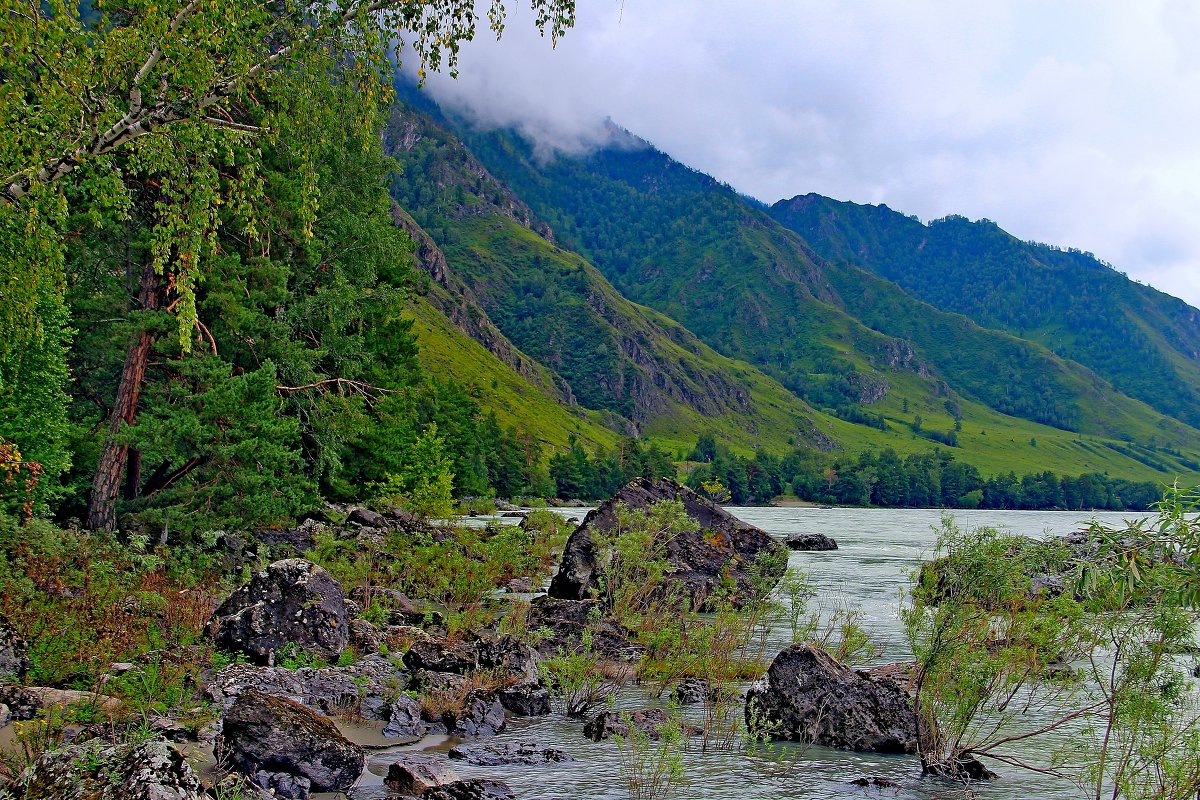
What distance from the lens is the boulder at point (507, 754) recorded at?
11922 mm

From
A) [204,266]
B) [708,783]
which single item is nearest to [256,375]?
[204,266]

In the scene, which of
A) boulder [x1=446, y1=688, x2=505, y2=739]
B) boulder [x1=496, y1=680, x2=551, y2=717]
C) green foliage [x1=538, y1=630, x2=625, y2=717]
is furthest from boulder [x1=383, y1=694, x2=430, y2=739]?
green foliage [x1=538, y1=630, x2=625, y2=717]

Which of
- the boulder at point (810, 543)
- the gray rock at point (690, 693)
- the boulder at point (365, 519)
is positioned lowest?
the boulder at point (810, 543)

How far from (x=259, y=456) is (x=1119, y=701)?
2502 centimetres

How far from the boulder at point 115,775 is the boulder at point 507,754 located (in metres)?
4.85

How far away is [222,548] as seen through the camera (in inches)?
1074

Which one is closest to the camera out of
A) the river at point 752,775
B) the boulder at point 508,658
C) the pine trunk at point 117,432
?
the river at point 752,775

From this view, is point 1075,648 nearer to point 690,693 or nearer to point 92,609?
point 690,693

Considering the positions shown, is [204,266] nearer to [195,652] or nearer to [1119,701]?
[195,652]

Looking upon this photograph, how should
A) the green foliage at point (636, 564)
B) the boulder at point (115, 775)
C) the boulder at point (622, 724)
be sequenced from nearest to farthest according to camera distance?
the boulder at point (115, 775) → the boulder at point (622, 724) → the green foliage at point (636, 564)

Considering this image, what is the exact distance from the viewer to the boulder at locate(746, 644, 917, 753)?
13.6 meters

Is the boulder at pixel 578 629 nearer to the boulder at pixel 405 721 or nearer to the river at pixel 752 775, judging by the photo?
the river at pixel 752 775

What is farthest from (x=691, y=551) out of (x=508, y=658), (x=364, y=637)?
(x=364, y=637)

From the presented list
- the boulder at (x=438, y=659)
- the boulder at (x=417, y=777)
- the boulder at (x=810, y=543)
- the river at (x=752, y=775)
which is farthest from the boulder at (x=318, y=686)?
the boulder at (x=810, y=543)
